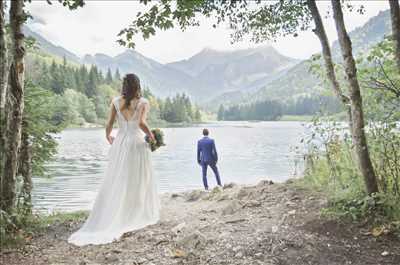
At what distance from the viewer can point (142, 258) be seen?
14.5 ft

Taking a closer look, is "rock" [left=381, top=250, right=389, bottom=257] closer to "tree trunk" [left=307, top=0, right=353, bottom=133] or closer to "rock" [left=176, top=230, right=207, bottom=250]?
"rock" [left=176, top=230, right=207, bottom=250]

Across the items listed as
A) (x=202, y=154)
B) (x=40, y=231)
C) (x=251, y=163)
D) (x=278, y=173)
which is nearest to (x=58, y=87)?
(x=251, y=163)

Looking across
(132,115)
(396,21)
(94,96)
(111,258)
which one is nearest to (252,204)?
(132,115)

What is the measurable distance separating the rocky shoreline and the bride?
406mm

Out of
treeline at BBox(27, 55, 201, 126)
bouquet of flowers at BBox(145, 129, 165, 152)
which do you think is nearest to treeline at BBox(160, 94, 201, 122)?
treeline at BBox(27, 55, 201, 126)

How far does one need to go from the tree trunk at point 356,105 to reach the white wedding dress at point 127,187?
299cm

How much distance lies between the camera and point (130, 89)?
602 cm

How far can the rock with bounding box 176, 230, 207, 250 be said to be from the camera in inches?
183

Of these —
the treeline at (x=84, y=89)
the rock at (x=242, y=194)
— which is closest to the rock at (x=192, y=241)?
the rock at (x=242, y=194)

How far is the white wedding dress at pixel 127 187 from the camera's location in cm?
588

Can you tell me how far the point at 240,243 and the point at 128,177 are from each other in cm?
232

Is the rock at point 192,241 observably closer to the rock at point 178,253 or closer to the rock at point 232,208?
the rock at point 178,253

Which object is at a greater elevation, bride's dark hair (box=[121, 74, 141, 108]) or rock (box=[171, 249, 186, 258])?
bride's dark hair (box=[121, 74, 141, 108])

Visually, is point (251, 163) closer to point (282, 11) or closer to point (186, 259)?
point (282, 11)
